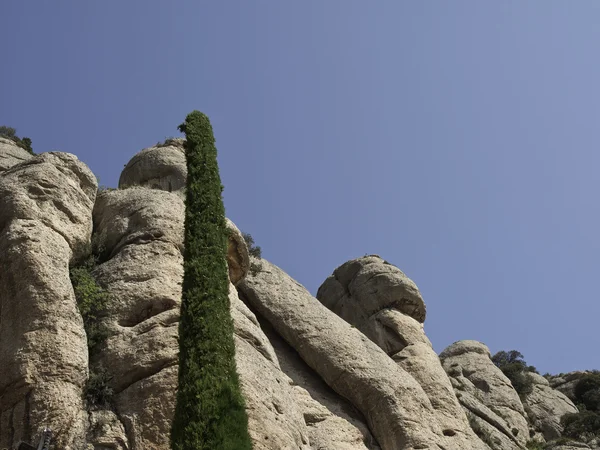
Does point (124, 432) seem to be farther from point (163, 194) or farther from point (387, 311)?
point (387, 311)

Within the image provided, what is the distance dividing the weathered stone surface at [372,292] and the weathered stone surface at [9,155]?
47.7 feet

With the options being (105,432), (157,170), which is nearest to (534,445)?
(157,170)

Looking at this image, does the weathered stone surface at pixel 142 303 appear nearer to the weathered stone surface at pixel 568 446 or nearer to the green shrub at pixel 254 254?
the green shrub at pixel 254 254

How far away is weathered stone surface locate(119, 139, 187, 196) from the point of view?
25672 mm

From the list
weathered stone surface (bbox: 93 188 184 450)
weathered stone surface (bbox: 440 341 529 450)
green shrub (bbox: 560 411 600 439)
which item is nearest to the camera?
weathered stone surface (bbox: 93 188 184 450)

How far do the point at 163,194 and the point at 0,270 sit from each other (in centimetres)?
647

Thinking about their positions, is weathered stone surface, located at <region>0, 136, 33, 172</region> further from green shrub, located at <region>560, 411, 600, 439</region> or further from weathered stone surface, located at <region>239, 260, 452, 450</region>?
green shrub, located at <region>560, 411, 600, 439</region>

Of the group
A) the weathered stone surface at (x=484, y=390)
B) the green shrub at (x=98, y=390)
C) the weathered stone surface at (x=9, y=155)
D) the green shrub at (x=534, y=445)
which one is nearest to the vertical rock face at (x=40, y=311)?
the green shrub at (x=98, y=390)

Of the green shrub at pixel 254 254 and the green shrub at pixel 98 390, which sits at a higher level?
the green shrub at pixel 254 254

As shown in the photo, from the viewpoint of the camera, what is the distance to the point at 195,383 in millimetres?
13109

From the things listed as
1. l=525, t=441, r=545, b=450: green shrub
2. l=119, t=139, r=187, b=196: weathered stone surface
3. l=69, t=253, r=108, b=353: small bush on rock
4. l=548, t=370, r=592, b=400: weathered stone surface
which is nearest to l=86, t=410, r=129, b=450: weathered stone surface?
l=69, t=253, r=108, b=353: small bush on rock

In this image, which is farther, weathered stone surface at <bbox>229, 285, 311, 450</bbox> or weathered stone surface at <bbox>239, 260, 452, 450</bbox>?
weathered stone surface at <bbox>239, 260, 452, 450</bbox>

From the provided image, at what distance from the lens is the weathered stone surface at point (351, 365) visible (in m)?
23.0

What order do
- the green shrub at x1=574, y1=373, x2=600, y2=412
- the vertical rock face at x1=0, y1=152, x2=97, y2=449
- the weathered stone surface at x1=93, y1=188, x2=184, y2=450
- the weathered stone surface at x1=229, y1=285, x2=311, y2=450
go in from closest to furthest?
the vertical rock face at x1=0, y1=152, x2=97, y2=449 < the weathered stone surface at x1=93, y1=188, x2=184, y2=450 < the weathered stone surface at x1=229, y1=285, x2=311, y2=450 < the green shrub at x1=574, y1=373, x2=600, y2=412
